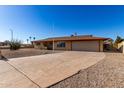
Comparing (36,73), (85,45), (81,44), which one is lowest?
(36,73)

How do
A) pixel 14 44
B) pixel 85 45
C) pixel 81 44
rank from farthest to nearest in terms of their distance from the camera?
pixel 14 44 → pixel 81 44 → pixel 85 45

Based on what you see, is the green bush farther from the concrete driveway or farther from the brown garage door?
the concrete driveway

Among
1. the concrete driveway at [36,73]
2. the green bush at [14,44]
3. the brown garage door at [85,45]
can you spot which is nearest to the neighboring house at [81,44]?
the brown garage door at [85,45]

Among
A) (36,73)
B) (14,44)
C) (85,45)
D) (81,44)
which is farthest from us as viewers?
(14,44)

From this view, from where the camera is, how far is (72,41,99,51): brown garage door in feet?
66.3

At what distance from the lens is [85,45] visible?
21.3 m

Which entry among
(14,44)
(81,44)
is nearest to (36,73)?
(81,44)

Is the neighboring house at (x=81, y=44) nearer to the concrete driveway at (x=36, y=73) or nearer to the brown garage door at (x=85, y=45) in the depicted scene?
the brown garage door at (x=85, y=45)

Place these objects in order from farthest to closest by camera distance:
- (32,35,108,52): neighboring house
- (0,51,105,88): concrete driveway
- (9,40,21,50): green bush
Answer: (9,40,21,50): green bush, (32,35,108,52): neighboring house, (0,51,105,88): concrete driveway

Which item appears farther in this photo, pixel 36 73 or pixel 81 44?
pixel 81 44

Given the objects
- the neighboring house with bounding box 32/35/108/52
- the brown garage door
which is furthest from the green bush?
the brown garage door

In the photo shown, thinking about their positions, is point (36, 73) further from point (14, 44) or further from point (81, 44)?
point (14, 44)
